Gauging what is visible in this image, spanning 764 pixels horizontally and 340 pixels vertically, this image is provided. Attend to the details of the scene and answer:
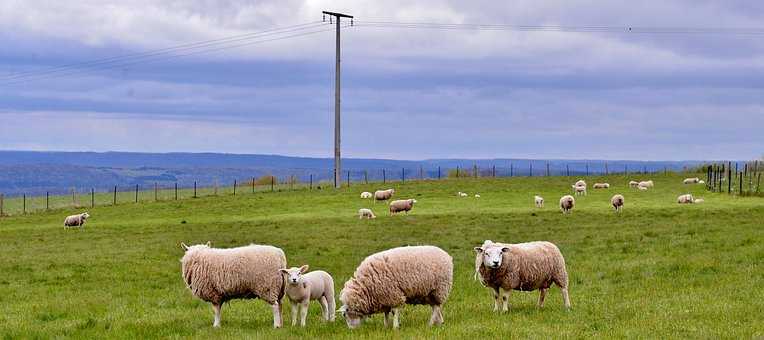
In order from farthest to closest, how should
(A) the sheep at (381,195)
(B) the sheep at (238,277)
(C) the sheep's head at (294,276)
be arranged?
(A) the sheep at (381,195)
(B) the sheep at (238,277)
(C) the sheep's head at (294,276)

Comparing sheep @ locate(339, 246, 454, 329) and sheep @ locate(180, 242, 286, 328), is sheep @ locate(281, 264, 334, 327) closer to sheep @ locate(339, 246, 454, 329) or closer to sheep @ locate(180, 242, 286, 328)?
sheep @ locate(180, 242, 286, 328)

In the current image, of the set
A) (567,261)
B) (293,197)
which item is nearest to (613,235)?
(567,261)

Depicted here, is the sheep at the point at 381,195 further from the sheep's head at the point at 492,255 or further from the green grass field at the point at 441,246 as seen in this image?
the sheep's head at the point at 492,255

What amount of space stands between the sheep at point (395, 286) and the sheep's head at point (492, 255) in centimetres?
90

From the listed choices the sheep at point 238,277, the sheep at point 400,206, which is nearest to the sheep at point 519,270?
the sheep at point 238,277

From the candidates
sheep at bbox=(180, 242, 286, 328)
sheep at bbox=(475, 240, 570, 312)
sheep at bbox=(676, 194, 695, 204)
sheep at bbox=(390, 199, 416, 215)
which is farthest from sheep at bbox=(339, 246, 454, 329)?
sheep at bbox=(676, 194, 695, 204)

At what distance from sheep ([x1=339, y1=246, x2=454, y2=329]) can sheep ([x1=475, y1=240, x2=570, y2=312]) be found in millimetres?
1311

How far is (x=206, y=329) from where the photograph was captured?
54.9 ft

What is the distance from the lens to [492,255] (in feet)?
56.7

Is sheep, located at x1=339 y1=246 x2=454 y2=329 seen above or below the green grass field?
above

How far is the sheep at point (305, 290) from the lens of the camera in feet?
55.3

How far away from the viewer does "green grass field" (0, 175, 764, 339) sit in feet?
53.2

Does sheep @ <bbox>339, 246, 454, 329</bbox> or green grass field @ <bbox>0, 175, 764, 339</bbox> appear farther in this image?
sheep @ <bbox>339, 246, 454, 329</bbox>

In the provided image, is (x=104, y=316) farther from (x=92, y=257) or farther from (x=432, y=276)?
(x=92, y=257)
